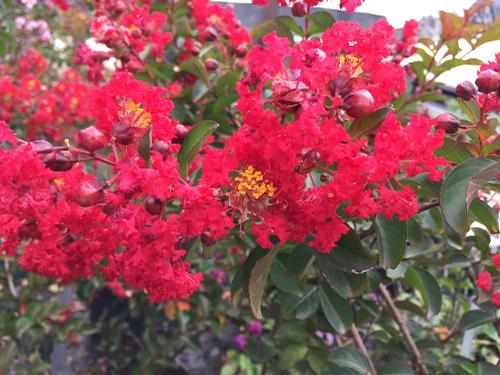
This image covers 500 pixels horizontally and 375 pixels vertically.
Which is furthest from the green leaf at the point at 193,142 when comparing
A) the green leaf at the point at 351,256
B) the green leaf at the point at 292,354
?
the green leaf at the point at 292,354

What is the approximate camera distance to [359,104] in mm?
576

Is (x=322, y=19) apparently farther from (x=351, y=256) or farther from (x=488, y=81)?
(x=351, y=256)

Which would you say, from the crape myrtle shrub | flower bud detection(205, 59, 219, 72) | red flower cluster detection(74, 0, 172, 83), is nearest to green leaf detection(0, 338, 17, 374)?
the crape myrtle shrub

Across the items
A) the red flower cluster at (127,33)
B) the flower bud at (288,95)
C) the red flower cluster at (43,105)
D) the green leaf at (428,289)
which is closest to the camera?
the flower bud at (288,95)

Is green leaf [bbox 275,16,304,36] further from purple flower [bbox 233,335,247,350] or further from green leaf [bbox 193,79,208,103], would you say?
purple flower [bbox 233,335,247,350]

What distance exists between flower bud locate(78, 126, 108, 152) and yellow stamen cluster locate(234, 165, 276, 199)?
0.20 meters

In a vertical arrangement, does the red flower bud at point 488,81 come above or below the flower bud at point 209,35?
above

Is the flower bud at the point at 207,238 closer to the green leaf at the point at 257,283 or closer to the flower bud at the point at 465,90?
the green leaf at the point at 257,283

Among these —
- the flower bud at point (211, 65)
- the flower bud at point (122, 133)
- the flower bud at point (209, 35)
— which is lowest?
the flower bud at point (211, 65)

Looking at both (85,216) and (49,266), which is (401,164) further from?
(49,266)

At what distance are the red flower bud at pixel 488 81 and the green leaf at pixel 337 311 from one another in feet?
1.95

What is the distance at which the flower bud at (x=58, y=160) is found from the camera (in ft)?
1.95

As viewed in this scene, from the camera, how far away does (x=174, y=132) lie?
2.23ft

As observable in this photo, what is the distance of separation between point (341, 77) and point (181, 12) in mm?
1063
